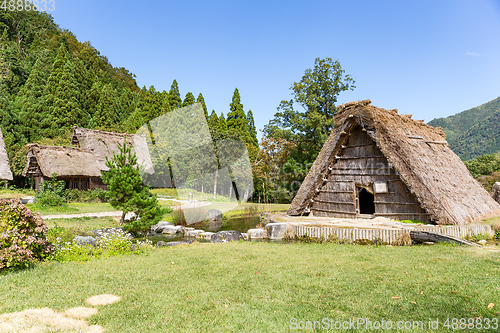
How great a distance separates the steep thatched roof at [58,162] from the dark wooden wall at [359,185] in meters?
19.9

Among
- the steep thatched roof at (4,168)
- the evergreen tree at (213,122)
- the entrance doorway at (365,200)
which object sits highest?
the evergreen tree at (213,122)

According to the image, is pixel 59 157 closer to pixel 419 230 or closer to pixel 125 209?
pixel 125 209

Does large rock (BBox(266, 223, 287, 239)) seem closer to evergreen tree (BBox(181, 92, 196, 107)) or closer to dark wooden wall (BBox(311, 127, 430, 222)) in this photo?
dark wooden wall (BBox(311, 127, 430, 222))

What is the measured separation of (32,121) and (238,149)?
24206 millimetres

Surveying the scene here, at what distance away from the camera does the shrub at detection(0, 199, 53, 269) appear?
5512 mm

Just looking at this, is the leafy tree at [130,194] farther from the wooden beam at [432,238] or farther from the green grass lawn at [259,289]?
the wooden beam at [432,238]

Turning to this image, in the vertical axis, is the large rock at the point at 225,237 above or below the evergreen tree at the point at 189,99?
below

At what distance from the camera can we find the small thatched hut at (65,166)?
23078mm

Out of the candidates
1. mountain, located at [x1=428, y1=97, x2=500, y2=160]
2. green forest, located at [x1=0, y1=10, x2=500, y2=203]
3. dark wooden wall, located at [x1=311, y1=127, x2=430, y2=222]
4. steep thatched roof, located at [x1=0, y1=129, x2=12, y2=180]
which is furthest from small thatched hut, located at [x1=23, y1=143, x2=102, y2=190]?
mountain, located at [x1=428, y1=97, x2=500, y2=160]

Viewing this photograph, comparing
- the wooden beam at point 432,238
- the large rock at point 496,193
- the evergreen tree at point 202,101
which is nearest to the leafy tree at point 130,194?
the wooden beam at point 432,238

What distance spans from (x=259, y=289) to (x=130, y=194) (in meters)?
7.90

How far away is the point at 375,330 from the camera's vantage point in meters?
3.68

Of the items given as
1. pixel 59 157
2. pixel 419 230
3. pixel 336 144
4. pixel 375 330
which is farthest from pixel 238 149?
pixel 375 330

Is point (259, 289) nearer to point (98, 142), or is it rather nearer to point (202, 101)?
point (98, 142)
